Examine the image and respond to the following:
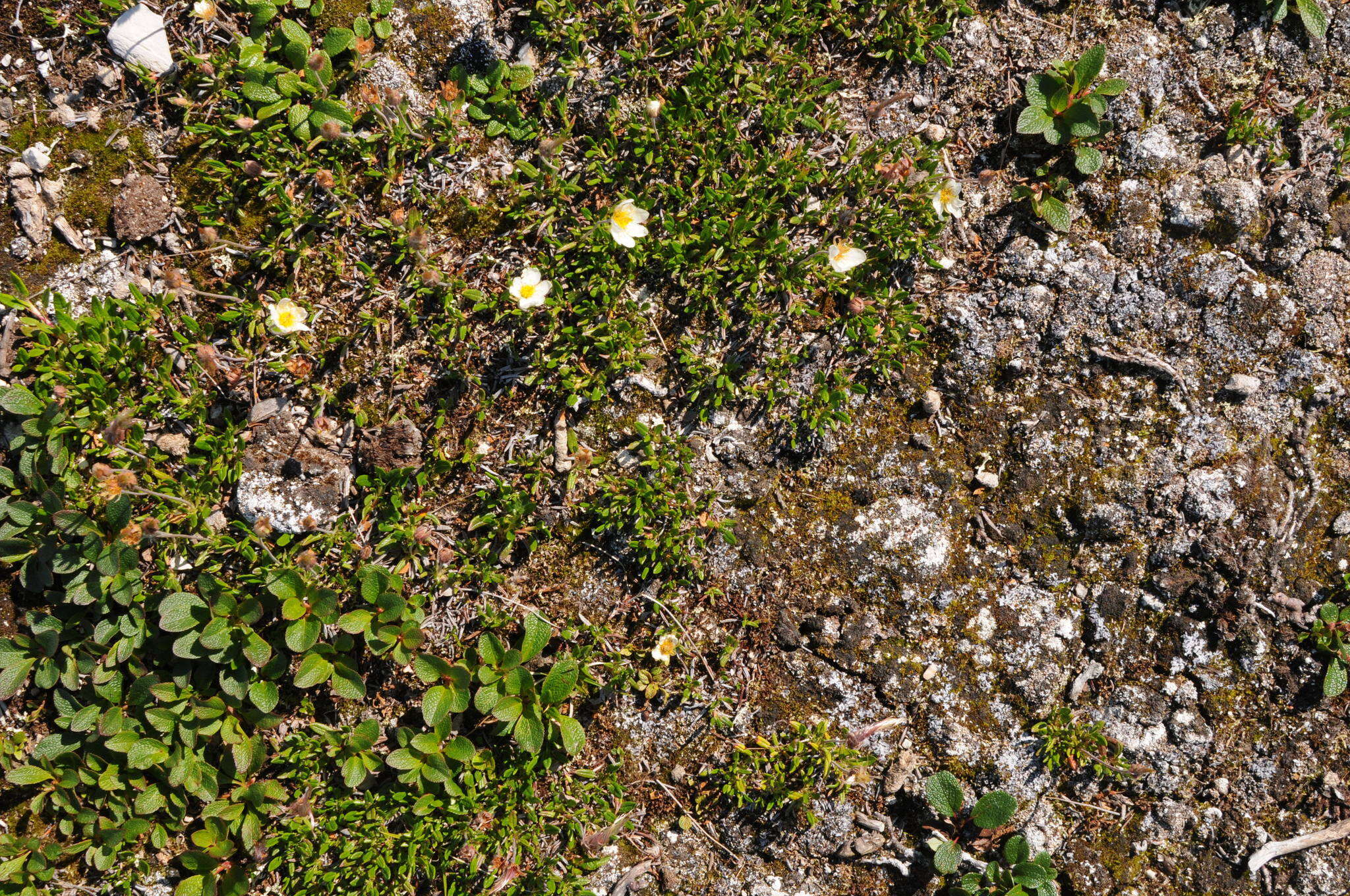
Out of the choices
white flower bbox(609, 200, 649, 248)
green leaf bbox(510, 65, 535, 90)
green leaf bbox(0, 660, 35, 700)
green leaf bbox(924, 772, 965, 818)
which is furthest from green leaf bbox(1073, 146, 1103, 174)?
green leaf bbox(0, 660, 35, 700)

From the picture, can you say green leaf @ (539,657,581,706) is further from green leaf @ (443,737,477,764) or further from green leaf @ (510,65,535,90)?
green leaf @ (510,65,535,90)

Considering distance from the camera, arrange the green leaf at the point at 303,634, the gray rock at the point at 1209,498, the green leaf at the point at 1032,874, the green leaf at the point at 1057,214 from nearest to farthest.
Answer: the green leaf at the point at 303,634 → the green leaf at the point at 1032,874 → the gray rock at the point at 1209,498 → the green leaf at the point at 1057,214

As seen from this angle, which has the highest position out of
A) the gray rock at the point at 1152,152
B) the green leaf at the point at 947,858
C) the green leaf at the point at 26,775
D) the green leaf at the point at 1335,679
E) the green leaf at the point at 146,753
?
the gray rock at the point at 1152,152

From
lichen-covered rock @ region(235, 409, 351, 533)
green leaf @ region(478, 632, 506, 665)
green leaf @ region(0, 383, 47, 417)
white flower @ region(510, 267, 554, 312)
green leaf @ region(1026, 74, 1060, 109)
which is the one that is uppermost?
green leaf @ region(1026, 74, 1060, 109)

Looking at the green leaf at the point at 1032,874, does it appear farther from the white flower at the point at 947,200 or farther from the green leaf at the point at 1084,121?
the green leaf at the point at 1084,121

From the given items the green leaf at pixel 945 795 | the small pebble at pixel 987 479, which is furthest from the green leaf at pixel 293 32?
the green leaf at pixel 945 795

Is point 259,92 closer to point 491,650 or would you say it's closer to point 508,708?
point 491,650

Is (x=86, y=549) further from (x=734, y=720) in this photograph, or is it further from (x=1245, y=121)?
(x=1245, y=121)

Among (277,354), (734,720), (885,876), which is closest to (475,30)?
(277,354)
